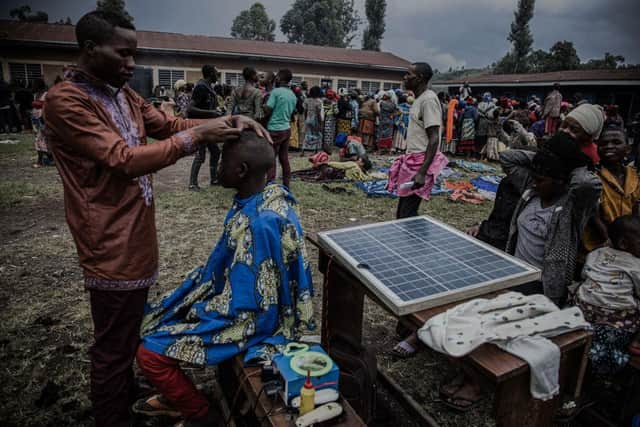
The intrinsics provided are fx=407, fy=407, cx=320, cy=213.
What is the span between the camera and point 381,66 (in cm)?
2883

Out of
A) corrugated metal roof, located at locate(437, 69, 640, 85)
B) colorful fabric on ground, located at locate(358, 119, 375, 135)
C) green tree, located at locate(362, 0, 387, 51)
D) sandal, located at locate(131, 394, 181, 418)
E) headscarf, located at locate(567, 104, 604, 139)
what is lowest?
sandal, located at locate(131, 394, 181, 418)

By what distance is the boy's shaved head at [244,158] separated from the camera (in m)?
2.06

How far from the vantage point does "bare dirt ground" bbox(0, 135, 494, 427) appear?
274 cm

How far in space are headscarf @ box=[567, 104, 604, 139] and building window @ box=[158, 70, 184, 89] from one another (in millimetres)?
23600

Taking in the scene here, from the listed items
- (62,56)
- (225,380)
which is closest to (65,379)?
(225,380)

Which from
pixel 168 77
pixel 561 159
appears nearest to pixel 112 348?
pixel 561 159

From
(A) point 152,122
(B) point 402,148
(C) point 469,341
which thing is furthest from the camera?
(B) point 402,148

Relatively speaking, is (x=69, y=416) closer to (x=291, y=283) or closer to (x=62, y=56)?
(x=291, y=283)

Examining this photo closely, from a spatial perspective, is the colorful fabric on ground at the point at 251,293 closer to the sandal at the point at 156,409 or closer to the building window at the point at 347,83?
the sandal at the point at 156,409

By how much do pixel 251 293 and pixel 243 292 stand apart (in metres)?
0.04

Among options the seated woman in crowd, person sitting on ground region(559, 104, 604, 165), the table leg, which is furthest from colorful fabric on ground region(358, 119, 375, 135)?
the table leg

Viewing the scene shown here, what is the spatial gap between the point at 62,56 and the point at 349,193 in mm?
21088

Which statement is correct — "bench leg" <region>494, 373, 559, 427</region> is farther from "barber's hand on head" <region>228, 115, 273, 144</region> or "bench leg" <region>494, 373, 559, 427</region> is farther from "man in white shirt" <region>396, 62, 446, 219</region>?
"man in white shirt" <region>396, 62, 446, 219</region>

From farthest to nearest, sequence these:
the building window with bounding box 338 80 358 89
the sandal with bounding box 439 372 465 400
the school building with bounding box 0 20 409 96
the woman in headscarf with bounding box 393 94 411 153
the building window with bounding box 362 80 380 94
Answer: the building window with bounding box 362 80 380 94, the building window with bounding box 338 80 358 89, the school building with bounding box 0 20 409 96, the woman in headscarf with bounding box 393 94 411 153, the sandal with bounding box 439 372 465 400
